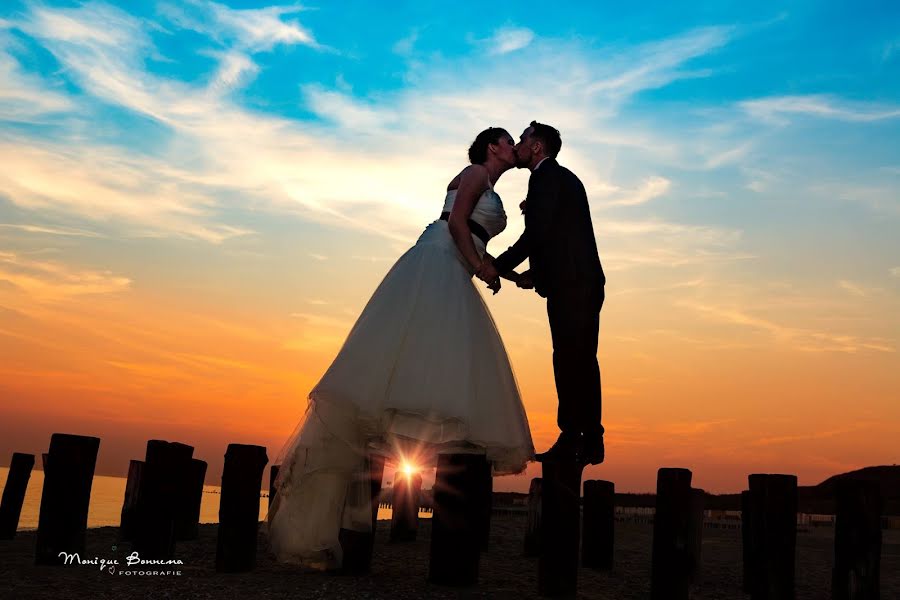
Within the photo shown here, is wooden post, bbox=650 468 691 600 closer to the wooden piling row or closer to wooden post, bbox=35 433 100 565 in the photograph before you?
the wooden piling row

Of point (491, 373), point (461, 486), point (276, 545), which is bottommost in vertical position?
point (276, 545)

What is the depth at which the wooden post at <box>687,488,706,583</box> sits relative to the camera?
10.6 meters

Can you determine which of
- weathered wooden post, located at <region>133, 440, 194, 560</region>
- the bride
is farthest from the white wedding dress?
weathered wooden post, located at <region>133, 440, 194, 560</region>

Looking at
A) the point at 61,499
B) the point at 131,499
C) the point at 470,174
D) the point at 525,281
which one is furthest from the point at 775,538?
the point at 131,499

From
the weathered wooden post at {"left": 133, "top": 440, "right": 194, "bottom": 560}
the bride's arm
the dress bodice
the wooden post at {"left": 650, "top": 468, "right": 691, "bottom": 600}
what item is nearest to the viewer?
the wooden post at {"left": 650, "top": 468, "right": 691, "bottom": 600}

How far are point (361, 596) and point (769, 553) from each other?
3792 millimetres

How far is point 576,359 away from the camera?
8172 mm

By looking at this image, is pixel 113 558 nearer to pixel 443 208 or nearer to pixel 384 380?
pixel 384 380

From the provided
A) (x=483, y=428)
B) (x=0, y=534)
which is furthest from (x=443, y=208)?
(x=0, y=534)

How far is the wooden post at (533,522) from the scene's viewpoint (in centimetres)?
1173

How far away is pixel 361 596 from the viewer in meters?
7.57

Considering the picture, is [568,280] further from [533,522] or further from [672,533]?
[533,522]

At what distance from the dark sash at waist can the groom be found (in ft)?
0.95

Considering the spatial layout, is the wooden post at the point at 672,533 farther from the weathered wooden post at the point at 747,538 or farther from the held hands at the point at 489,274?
the held hands at the point at 489,274
